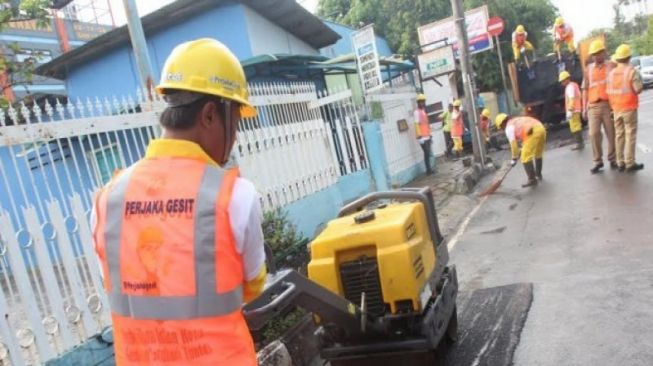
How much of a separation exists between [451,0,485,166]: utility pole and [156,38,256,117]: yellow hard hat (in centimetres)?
1137

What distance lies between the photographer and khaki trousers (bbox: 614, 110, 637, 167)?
8328 mm

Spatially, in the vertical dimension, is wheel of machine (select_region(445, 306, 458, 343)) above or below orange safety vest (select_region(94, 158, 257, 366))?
below

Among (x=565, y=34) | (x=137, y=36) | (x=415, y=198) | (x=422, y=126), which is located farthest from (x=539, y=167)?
(x=565, y=34)

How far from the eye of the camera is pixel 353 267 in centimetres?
328

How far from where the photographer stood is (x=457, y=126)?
51.3 ft

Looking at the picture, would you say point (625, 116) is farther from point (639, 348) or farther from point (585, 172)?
point (639, 348)

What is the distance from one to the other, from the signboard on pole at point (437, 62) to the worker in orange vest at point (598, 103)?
187 inches

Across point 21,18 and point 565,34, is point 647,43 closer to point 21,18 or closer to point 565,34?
point 565,34

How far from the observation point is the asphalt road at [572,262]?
352cm

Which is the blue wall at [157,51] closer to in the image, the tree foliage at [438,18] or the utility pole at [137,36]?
the utility pole at [137,36]

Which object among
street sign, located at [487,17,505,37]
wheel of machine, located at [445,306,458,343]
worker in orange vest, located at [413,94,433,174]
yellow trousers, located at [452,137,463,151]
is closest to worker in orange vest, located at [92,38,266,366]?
wheel of machine, located at [445,306,458,343]

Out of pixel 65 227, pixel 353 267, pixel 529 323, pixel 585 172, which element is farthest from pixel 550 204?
pixel 65 227

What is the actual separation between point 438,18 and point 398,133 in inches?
593

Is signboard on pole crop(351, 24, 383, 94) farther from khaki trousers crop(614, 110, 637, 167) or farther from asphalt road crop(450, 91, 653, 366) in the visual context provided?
khaki trousers crop(614, 110, 637, 167)
